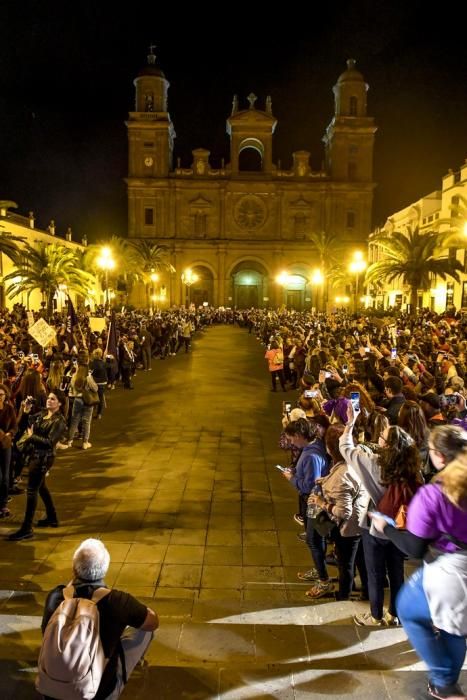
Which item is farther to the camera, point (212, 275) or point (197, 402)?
point (212, 275)

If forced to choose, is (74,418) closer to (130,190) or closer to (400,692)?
(400,692)

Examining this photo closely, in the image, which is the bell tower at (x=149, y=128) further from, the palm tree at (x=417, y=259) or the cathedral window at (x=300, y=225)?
the palm tree at (x=417, y=259)

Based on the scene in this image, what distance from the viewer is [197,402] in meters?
15.2

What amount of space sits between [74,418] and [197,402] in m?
5.10

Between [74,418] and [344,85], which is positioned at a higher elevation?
[344,85]

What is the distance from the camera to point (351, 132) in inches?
2464

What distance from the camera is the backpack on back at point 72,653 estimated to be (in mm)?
2705

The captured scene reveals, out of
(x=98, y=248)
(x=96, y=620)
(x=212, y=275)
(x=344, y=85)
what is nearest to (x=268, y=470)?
(x=96, y=620)

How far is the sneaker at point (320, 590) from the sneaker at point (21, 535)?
3.17 meters

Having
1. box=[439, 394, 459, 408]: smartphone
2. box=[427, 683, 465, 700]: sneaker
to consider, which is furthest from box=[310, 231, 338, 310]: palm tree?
box=[427, 683, 465, 700]: sneaker

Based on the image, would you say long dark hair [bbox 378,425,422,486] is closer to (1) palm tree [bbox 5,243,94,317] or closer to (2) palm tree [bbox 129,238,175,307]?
(1) palm tree [bbox 5,243,94,317]

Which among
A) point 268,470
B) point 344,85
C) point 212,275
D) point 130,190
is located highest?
point 344,85

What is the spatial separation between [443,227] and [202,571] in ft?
113

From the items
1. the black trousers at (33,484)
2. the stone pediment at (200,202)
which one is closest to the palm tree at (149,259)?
the stone pediment at (200,202)
